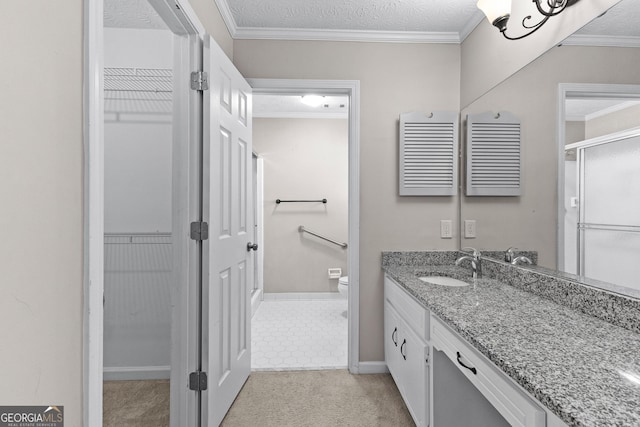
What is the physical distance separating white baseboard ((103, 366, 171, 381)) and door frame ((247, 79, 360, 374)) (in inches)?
51.3

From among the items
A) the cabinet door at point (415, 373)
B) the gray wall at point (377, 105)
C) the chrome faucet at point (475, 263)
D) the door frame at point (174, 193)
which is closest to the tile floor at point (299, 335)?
the gray wall at point (377, 105)

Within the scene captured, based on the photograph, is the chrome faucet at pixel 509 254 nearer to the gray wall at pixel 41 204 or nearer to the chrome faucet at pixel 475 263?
the chrome faucet at pixel 475 263

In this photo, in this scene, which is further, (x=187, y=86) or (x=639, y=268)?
(x=187, y=86)

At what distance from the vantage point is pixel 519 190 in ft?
5.79

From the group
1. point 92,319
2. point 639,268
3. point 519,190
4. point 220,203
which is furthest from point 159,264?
point 639,268

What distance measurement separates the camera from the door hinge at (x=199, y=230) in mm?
1609

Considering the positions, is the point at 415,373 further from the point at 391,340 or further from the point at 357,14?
the point at 357,14

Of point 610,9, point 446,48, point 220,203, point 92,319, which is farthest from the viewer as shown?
point 446,48

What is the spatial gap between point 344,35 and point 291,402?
98.7 inches

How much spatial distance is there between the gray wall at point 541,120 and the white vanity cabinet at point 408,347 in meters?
0.68

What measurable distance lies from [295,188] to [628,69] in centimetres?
338

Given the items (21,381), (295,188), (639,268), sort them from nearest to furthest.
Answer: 1. (21,381)
2. (639,268)
3. (295,188)

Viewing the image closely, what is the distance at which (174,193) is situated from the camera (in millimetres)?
1605

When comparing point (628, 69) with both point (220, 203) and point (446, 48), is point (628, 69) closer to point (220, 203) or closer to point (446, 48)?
point (446, 48)
